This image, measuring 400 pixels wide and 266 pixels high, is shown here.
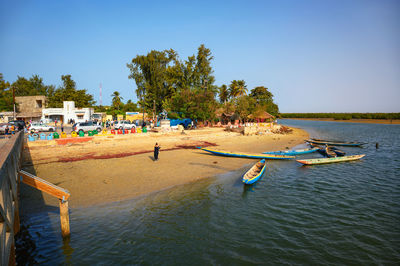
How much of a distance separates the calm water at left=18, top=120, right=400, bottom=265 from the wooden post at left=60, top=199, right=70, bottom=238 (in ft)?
1.22

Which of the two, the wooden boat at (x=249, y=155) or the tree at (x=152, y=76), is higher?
the tree at (x=152, y=76)

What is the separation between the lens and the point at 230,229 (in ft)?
32.7

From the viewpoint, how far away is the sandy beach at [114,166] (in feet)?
43.2

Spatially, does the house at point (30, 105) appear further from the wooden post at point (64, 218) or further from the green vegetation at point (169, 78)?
the wooden post at point (64, 218)

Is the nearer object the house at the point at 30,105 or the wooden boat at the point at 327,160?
the wooden boat at the point at 327,160

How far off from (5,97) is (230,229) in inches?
3139

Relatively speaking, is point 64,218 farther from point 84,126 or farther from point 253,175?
point 84,126

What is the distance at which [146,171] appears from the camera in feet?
57.3

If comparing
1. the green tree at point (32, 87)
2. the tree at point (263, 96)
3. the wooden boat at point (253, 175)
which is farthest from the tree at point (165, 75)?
the green tree at point (32, 87)

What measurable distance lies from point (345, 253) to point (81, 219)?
11829 millimetres

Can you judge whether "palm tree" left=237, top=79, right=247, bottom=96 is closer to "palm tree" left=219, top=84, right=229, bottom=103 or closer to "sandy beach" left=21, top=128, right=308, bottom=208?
"palm tree" left=219, top=84, right=229, bottom=103

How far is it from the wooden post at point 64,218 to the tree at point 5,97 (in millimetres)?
68926

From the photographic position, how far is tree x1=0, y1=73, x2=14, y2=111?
58625 millimetres

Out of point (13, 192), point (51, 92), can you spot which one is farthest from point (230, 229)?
point (51, 92)
